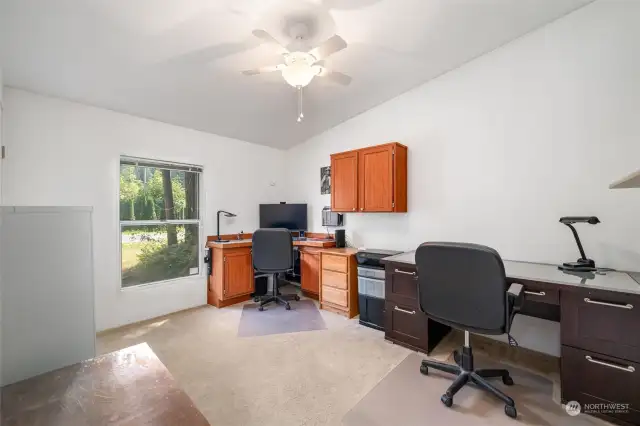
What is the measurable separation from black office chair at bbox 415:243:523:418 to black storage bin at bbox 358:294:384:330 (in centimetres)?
105

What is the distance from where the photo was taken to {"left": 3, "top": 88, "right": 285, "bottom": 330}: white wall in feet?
8.36

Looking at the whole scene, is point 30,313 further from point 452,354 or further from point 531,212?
point 531,212

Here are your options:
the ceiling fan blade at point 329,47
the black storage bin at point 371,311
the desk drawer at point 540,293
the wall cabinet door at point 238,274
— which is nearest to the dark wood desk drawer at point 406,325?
the black storage bin at point 371,311

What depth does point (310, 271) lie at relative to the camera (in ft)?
13.3

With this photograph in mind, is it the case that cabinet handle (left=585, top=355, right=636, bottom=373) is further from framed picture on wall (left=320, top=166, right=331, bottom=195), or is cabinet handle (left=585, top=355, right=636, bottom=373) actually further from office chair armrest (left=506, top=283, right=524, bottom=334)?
framed picture on wall (left=320, top=166, right=331, bottom=195)

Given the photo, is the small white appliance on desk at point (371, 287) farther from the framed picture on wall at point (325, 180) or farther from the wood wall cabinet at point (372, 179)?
the framed picture on wall at point (325, 180)

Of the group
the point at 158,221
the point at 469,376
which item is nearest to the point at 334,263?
the point at 469,376

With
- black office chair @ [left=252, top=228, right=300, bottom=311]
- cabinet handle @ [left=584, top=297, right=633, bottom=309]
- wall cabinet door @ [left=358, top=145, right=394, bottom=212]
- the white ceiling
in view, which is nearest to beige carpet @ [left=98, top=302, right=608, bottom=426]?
black office chair @ [left=252, top=228, right=300, bottom=311]

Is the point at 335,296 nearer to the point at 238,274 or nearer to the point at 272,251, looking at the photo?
the point at 272,251

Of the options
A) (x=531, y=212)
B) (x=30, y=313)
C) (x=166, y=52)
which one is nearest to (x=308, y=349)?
(x=30, y=313)

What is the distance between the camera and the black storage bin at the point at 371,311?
3.06 meters

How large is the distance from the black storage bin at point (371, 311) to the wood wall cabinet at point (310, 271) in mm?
888

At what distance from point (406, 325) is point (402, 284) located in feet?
1.31

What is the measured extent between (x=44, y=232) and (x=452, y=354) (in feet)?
10.1
